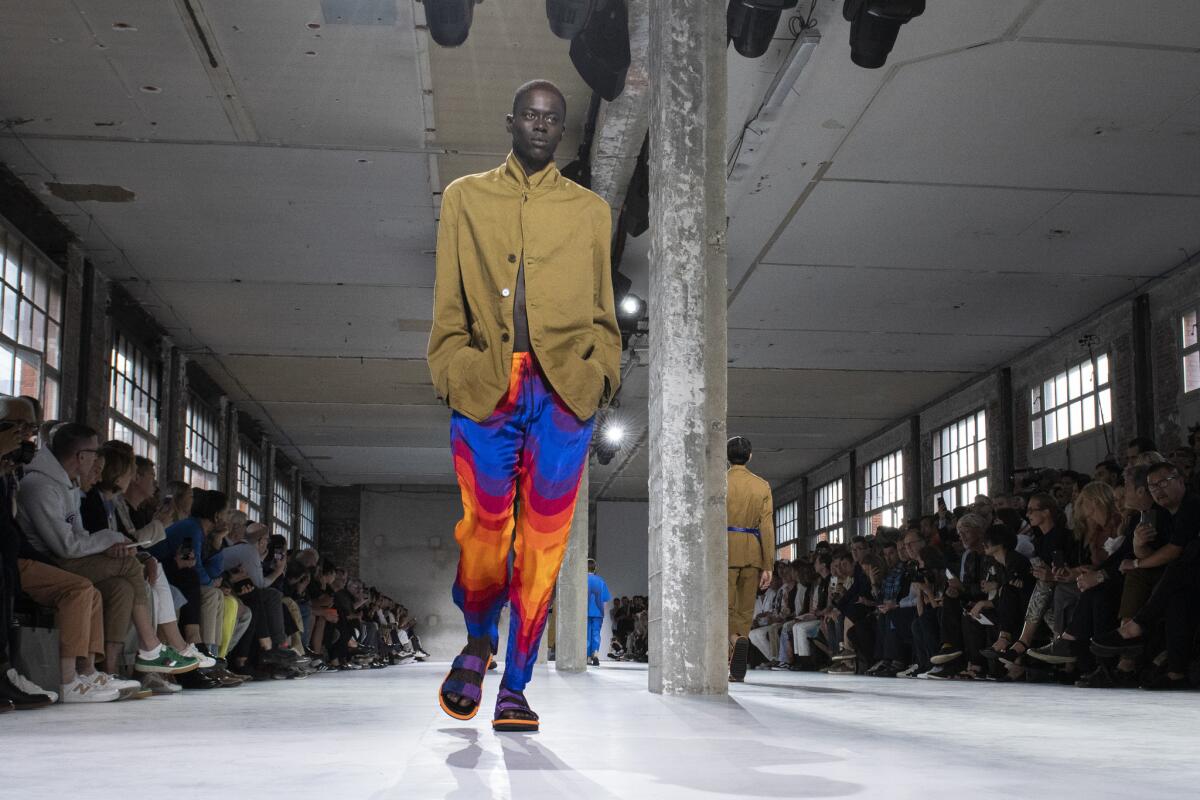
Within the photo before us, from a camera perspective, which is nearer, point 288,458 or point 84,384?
point 84,384

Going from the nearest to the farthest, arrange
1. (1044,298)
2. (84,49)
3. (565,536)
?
1. (565,536)
2. (84,49)
3. (1044,298)

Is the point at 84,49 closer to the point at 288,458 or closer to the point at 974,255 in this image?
the point at 974,255

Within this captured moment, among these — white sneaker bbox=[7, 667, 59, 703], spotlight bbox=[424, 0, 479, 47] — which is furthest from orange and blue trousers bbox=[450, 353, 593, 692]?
spotlight bbox=[424, 0, 479, 47]

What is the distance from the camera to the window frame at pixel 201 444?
54.8ft

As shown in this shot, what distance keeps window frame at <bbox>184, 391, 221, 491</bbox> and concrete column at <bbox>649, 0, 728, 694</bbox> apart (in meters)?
12.1

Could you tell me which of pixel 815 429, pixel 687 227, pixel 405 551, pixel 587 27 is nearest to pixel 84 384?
pixel 587 27

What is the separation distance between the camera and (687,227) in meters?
5.56

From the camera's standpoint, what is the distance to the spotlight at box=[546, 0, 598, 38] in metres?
6.64

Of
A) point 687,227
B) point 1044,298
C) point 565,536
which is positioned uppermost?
point 1044,298

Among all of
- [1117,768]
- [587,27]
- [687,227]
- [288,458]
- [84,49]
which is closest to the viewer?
[1117,768]

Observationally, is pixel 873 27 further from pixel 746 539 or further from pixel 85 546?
pixel 85 546

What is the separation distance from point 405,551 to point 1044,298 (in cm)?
1886

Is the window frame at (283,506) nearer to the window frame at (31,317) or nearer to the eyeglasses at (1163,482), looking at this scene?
the window frame at (31,317)

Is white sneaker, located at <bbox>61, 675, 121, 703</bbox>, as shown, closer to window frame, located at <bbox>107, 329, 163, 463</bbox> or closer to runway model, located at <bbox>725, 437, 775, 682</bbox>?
runway model, located at <bbox>725, 437, 775, 682</bbox>
